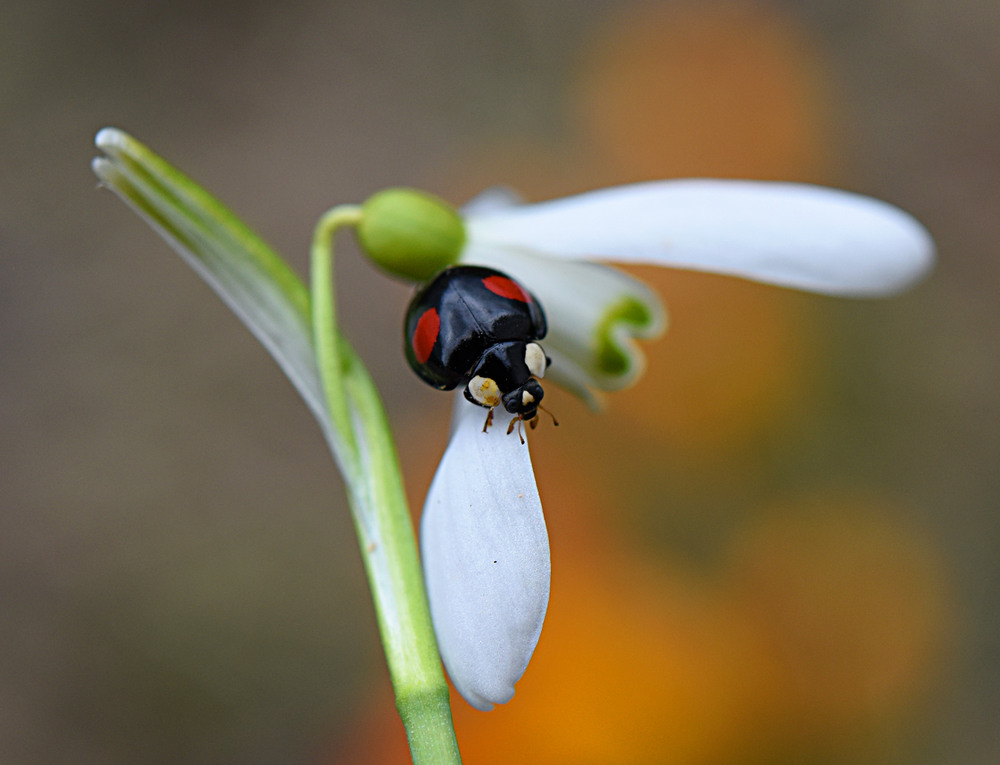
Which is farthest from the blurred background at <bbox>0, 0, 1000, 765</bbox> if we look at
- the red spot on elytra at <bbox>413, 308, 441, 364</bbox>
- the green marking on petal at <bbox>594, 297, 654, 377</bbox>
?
the red spot on elytra at <bbox>413, 308, 441, 364</bbox>

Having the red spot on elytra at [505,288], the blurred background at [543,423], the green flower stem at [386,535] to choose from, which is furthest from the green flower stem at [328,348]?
the blurred background at [543,423]

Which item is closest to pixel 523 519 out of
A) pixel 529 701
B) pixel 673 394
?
pixel 529 701

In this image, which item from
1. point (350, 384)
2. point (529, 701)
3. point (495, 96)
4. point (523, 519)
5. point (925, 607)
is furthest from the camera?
point (495, 96)

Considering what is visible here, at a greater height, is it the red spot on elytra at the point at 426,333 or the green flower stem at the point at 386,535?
the red spot on elytra at the point at 426,333

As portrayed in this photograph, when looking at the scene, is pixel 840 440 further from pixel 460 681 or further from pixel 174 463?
pixel 460 681

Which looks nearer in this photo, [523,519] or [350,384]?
[523,519]

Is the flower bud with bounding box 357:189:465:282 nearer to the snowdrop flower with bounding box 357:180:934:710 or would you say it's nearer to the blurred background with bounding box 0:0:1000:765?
the snowdrop flower with bounding box 357:180:934:710

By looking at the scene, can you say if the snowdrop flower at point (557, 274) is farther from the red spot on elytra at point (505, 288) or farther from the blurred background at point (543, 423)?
the blurred background at point (543, 423)

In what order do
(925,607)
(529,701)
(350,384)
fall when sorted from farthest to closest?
(925,607)
(529,701)
(350,384)
